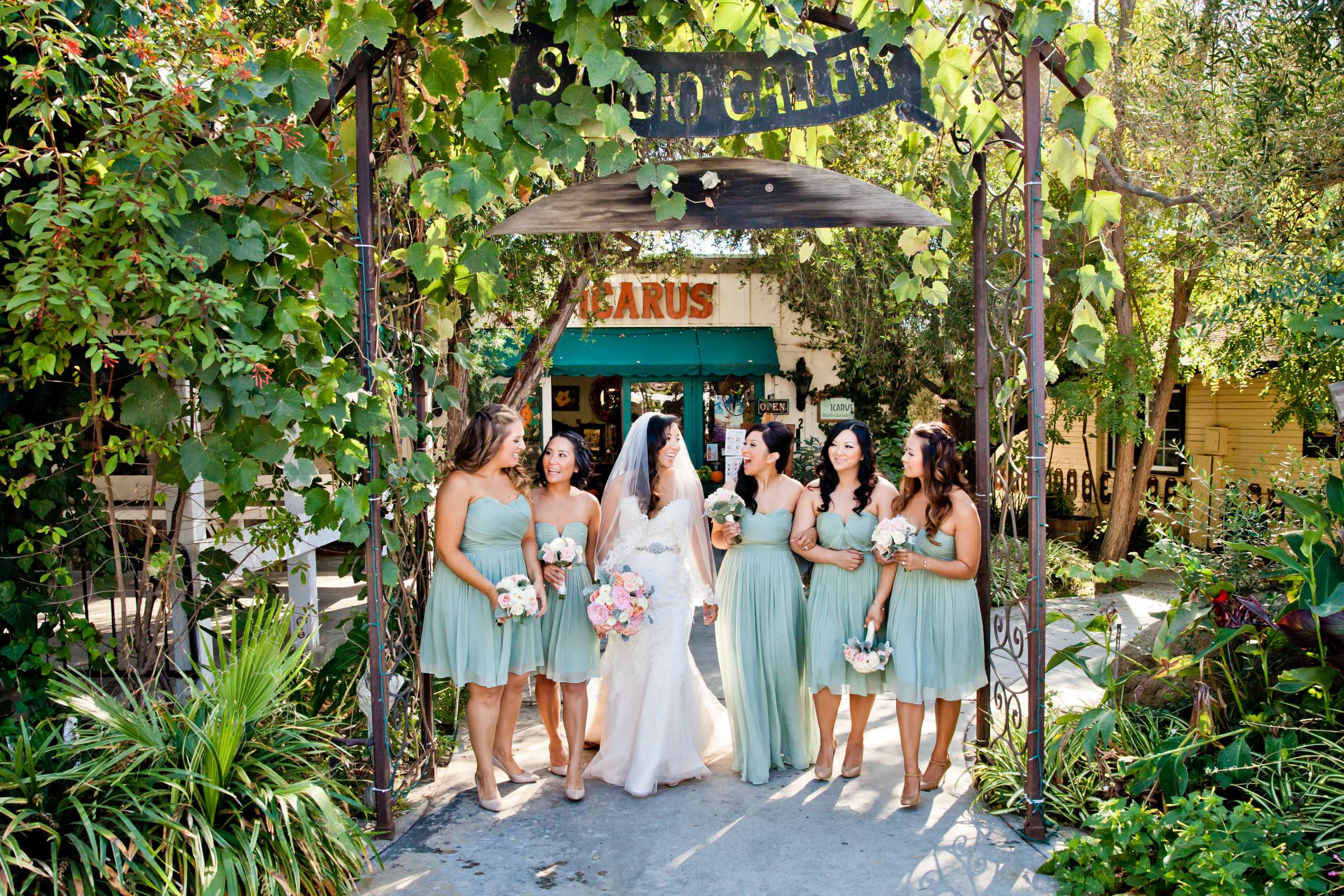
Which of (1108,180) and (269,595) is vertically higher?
(1108,180)

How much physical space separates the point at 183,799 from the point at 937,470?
344cm

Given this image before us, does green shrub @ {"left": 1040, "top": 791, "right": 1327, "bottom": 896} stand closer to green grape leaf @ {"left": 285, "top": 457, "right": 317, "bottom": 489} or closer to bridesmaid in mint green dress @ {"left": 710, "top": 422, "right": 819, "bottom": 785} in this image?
bridesmaid in mint green dress @ {"left": 710, "top": 422, "right": 819, "bottom": 785}

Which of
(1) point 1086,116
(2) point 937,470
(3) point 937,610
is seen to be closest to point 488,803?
(3) point 937,610

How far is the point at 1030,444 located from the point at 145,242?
3500 mm

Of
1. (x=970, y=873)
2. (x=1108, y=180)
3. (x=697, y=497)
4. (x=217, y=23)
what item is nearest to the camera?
(x=217, y=23)

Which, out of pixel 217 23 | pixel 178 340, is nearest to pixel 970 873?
pixel 178 340

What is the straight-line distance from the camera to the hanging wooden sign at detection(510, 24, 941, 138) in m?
4.14

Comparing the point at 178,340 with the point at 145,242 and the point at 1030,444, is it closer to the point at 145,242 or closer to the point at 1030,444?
the point at 145,242

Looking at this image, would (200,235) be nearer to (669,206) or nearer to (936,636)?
(669,206)

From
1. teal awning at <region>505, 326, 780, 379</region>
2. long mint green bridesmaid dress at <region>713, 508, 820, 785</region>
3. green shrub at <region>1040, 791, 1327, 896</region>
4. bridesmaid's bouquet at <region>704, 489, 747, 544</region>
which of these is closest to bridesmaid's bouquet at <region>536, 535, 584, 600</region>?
bridesmaid's bouquet at <region>704, 489, 747, 544</region>

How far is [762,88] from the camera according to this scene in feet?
13.7

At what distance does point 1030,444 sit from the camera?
401 centimetres

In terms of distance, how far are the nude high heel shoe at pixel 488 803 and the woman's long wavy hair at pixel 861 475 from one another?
2137 mm

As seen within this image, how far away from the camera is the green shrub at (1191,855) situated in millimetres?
3195
